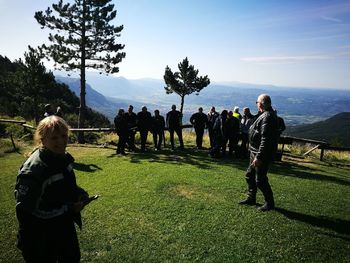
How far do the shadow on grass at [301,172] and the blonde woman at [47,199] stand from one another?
10660 mm

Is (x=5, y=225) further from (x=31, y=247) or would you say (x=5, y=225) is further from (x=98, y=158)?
(x=98, y=158)

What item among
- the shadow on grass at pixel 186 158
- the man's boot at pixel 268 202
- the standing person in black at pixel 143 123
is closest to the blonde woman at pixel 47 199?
the man's boot at pixel 268 202

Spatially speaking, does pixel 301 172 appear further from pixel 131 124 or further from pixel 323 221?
pixel 131 124

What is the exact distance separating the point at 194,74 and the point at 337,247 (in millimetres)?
45247

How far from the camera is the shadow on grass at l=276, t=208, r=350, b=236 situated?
714cm

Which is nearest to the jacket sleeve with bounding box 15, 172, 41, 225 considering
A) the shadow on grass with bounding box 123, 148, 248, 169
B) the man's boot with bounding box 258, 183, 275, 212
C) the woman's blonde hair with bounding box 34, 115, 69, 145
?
the woman's blonde hair with bounding box 34, 115, 69, 145

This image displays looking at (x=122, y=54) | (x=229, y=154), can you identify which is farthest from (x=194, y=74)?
(x=229, y=154)

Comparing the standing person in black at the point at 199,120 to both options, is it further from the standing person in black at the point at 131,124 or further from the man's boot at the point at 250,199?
the man's boot at the point at 250,199

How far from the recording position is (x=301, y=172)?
525 inches

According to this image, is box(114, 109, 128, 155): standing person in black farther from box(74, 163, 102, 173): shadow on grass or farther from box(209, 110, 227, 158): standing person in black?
box(209, 110, 227, 158): standing person in black

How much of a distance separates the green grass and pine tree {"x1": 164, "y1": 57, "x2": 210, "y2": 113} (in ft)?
123

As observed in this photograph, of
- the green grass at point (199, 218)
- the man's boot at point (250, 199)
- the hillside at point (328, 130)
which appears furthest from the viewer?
the hillside at point (328, 130)

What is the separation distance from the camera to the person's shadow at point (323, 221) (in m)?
7.14

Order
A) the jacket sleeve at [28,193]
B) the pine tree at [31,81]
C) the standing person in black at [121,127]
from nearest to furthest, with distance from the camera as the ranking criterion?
the jacket sleeve at [28,193] < the standing person in black at [121,127] < the pine tree at [31,81]
